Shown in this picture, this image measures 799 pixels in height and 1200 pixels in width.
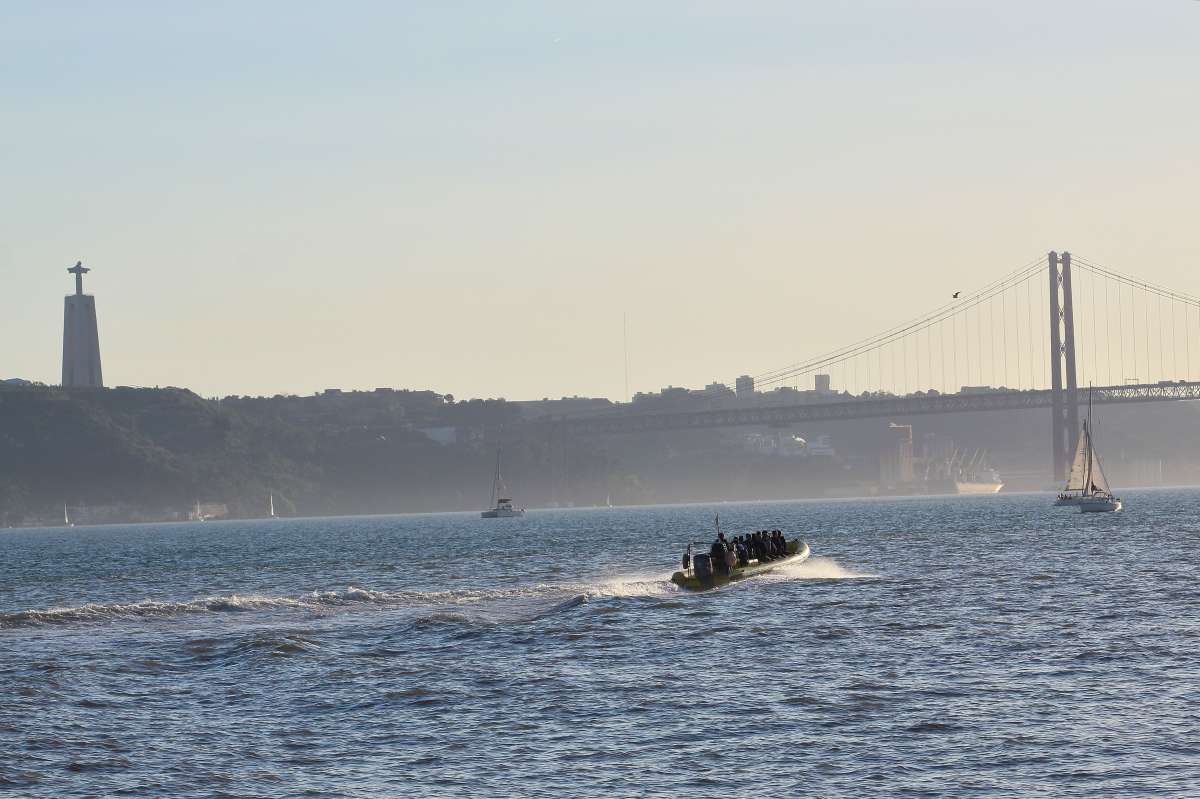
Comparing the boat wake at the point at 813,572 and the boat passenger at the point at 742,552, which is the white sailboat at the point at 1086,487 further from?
the boat passenger at the point at 742,552

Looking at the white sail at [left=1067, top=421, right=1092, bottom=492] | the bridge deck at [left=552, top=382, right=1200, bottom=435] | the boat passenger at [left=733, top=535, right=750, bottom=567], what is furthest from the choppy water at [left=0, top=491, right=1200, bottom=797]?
the bridge deck at [left=552, top=382, right=1200, bottom=435]

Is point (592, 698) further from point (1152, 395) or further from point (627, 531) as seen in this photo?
point (1152, 395)

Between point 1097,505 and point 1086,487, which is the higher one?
point 1086,487

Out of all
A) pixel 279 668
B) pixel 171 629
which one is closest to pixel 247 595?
pixel 171 629

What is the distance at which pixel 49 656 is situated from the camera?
1684 inches

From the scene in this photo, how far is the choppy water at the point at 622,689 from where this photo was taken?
87.1 feet

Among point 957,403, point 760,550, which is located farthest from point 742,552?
point 957,403

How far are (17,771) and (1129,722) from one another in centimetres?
1794

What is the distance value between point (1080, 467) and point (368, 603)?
9943 cm

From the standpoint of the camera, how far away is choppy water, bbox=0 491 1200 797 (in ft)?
87.1

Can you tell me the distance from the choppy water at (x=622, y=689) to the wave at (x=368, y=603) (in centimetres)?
22

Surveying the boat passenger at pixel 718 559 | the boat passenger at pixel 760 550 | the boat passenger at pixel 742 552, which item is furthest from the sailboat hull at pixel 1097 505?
the boat passenger at pixel 718 559

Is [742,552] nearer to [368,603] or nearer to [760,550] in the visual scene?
[760,550]

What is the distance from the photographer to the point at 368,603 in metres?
56.9
